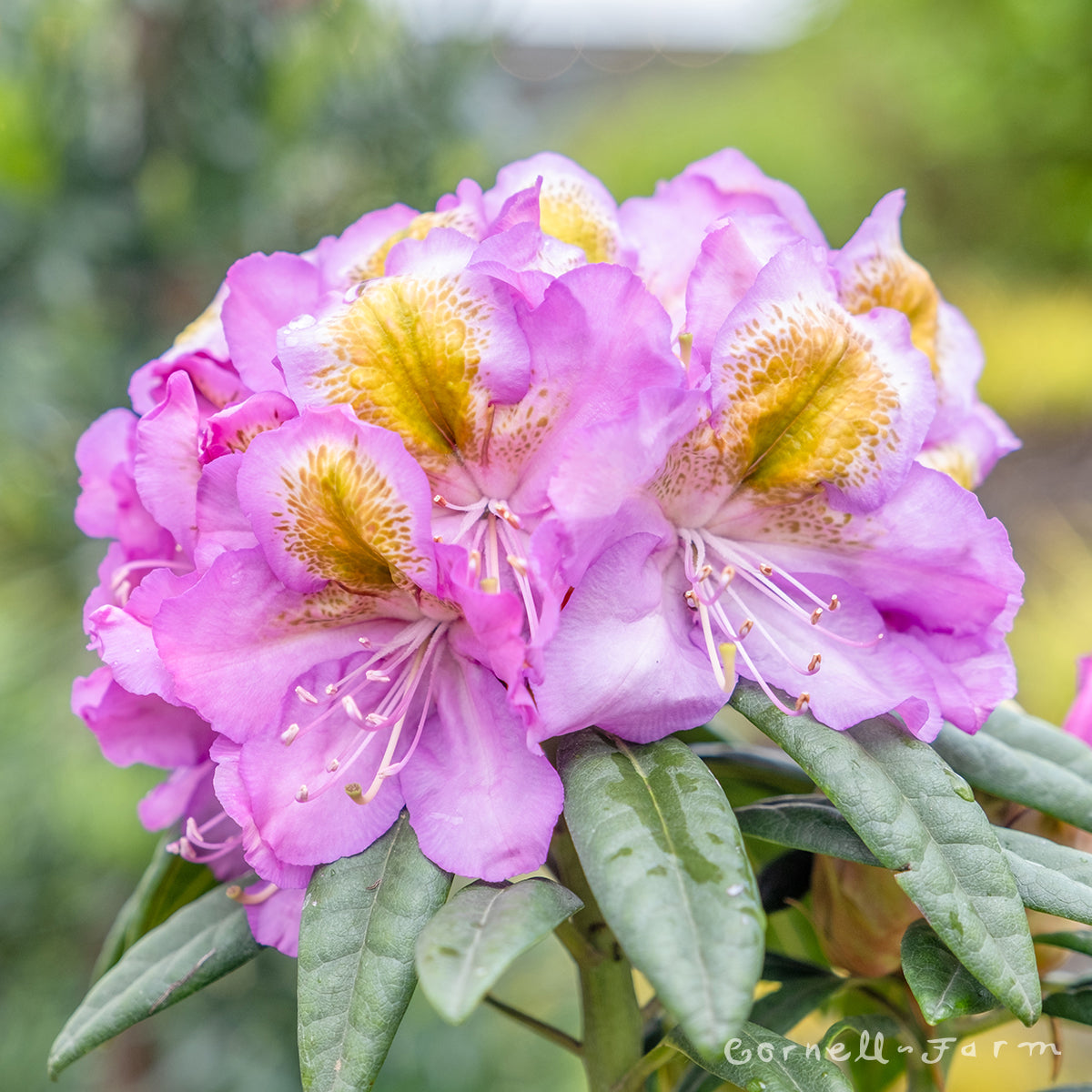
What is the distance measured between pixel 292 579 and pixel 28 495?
1626 mm

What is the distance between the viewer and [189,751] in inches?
22.6

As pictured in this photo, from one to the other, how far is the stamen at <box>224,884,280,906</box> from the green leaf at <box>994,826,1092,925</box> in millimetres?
362

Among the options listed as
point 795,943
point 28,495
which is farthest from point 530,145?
point 795,943

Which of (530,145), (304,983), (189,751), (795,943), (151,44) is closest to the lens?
(304,983)

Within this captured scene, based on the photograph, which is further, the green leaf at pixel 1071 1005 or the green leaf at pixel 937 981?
the green leaf at pixel 1071 1005

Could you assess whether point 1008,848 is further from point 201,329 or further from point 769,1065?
point 201,329

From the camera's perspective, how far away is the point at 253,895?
55 cm

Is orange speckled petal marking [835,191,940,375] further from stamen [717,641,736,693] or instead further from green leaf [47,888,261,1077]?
green leaf [47,888,261,1077]

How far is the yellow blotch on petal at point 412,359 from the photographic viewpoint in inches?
18.8

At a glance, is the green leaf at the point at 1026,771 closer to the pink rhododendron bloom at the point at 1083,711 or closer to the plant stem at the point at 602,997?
the pink rhododendron bloom at the point at 1083,711

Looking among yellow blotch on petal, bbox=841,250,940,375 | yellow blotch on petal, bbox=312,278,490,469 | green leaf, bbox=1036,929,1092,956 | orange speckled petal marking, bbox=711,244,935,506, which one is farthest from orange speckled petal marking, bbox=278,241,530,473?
green leaf, bbox=1036,929,1092,956

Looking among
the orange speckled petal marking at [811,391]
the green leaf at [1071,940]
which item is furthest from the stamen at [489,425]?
the green leaf at [1071,940]

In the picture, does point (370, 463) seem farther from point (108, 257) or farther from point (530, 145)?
point (530, 145)

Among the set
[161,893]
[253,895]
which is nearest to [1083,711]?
[253,895]
